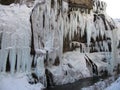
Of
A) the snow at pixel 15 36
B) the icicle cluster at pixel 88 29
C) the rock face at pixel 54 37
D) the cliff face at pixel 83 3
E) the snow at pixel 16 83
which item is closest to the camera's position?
the snow at pixel 16 83

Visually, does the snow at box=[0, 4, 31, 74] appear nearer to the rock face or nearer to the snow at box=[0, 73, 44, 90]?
Result: the rock face

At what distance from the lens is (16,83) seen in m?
14.3

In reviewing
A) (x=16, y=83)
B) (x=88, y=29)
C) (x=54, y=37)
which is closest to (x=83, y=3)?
(x=88, y=29)

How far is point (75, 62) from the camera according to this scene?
21.5 meters

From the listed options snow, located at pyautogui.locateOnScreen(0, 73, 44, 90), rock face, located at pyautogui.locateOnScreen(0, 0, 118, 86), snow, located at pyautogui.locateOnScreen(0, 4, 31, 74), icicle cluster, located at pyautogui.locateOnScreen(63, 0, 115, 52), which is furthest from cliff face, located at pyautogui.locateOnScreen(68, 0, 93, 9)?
snow, located at pyautogui.locateOnScreen(0, 73, 44, 90)

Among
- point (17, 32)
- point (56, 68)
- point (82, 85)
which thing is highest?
point (17, 32)

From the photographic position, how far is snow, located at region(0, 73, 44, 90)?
45.1 ft

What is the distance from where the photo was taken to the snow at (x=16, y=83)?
13734 millimetres

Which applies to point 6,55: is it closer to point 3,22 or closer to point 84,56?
point 3,22

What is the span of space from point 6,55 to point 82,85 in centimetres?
663

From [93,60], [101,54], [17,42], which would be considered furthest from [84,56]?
[17,42]

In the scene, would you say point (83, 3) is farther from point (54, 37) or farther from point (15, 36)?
point (15, 36)

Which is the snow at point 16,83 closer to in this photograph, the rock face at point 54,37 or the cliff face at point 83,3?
the rock face at point 54,37

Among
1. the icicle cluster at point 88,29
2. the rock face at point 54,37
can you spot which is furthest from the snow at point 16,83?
the icicle cluster at point 88,29
